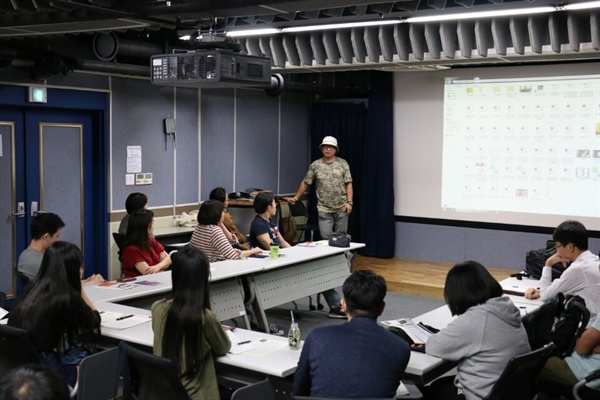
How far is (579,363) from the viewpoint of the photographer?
4.01 metres

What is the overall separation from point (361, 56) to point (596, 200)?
3.09 m

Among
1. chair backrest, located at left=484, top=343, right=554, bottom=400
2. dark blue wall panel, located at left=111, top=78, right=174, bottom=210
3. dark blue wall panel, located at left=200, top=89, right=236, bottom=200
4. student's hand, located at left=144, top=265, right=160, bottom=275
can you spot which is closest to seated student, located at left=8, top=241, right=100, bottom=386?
student's hand, located at left=144, top=265, right=160, bottom=275

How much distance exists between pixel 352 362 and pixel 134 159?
18.8 feet

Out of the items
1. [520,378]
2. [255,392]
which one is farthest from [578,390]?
[255,392]

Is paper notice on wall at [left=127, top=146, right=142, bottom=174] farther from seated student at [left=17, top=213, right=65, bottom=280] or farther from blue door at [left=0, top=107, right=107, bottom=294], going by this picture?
seated student at [left=17, top=213, right=65, bottom=280]

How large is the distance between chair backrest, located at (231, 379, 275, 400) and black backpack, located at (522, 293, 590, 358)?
71.0 inches

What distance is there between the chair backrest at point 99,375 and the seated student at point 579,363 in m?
2.28

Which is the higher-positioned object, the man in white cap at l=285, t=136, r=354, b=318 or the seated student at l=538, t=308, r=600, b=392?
the man in white cap at l=285, t=136, r=354, b=318

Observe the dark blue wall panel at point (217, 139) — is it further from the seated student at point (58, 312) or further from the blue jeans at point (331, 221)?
the seated student at point (58, 312)

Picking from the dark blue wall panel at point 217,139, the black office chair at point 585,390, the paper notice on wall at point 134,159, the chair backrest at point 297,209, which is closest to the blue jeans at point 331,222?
the chair backrest at point 297,209

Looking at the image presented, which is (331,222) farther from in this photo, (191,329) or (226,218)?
(191,329)

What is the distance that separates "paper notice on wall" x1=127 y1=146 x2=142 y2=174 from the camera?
26.7ft

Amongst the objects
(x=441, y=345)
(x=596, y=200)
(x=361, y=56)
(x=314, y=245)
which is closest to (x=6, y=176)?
(x=314, y=245)

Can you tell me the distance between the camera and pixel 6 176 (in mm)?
7082
